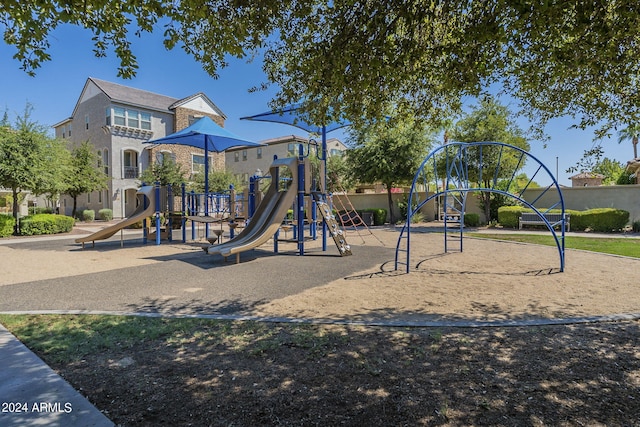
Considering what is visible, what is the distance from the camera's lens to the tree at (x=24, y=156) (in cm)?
1641

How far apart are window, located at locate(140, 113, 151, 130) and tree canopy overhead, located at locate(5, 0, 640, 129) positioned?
96.3ft

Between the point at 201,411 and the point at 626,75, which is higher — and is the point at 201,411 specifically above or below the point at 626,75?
below

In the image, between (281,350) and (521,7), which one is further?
(281,350)

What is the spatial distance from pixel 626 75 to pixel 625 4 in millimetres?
1561

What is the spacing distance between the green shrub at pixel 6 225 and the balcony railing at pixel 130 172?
14.0 m

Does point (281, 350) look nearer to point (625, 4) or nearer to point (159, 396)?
point (159, 396)

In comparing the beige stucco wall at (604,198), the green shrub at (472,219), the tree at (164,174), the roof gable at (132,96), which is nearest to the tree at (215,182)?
the tree at (164,174)

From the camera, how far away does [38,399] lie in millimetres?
2705

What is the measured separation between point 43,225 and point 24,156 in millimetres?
3443

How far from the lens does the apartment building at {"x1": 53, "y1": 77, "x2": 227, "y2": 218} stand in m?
29.6

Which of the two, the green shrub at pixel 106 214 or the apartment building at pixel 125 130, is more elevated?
the apartment building at pixel 125 130

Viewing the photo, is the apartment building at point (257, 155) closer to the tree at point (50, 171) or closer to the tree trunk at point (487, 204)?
the tree trunk at point (487, 204)

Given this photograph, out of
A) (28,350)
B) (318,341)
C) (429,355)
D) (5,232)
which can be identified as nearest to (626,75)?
(429,355)

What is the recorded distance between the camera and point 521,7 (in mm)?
3160
